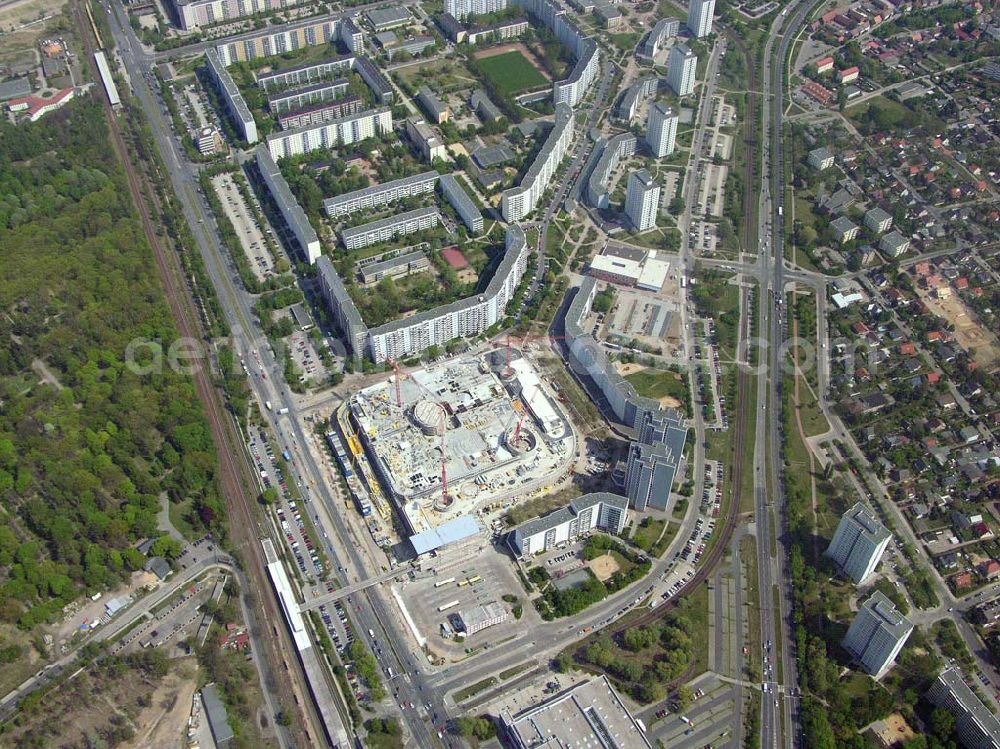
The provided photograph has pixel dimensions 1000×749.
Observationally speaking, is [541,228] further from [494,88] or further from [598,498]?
[598,498]

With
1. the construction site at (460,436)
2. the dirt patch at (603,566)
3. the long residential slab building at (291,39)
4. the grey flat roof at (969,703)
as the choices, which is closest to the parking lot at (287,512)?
the construction site at (460,436)

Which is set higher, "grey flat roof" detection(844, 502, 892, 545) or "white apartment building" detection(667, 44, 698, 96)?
"white apartment building" detection(667, 44, 698, 96)

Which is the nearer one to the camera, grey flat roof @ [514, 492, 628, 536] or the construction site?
grey flat roof @ [514, 492, 628, 536]

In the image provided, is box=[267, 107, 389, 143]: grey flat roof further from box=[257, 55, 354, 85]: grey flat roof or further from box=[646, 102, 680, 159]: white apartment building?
box=[646, 102, 680, 159]: white apartment building

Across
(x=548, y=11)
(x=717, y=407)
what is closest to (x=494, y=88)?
(x=548, y=11)

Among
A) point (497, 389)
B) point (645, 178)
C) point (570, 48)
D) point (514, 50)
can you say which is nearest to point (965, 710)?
point (497, 389)

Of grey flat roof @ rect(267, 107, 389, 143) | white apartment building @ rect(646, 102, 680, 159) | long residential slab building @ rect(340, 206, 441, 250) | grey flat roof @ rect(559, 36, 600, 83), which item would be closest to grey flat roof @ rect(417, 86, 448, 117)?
grey flat roof @ rect(267, 107, 389, 143)
